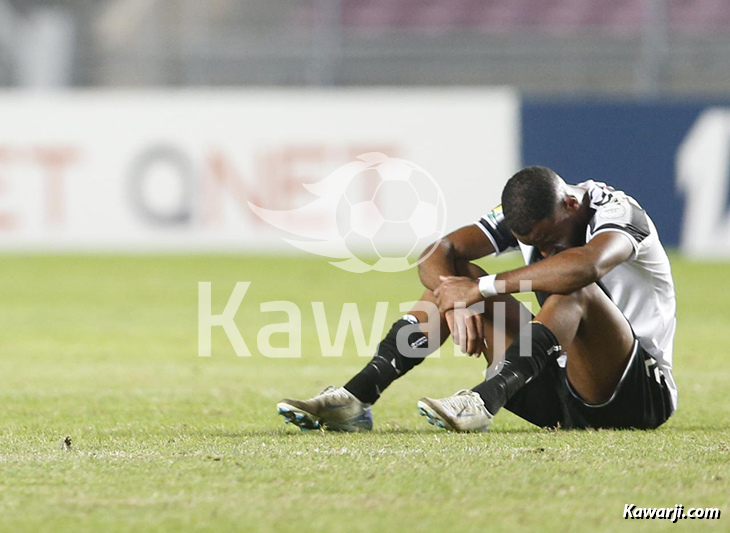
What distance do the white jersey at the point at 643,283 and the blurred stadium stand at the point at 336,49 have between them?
532 inches

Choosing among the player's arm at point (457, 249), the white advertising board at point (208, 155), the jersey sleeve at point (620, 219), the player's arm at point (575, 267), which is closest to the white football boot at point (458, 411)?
the player's arm at point (575, 267)

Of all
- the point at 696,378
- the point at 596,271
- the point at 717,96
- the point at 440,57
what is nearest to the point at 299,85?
the point at 440,57

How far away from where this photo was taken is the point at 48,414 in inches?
239

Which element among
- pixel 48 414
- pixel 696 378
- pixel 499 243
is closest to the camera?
pixel 499 243

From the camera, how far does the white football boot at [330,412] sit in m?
5.29

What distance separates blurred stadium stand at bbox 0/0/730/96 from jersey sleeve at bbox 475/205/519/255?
13.3 metres

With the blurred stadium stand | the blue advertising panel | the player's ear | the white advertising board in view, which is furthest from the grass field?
the blurred stadium stand

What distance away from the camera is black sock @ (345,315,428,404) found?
17.8ft

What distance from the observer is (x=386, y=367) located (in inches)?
214

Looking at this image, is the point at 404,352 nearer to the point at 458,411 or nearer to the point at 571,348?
the point at 458,411

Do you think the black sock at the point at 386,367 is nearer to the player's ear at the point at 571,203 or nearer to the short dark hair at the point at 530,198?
the short dark hair at the point at 530,198

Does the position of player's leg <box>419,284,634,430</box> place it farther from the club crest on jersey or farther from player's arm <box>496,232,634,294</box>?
the club crest on jersey

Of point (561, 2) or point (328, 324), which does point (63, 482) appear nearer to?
point (328, 324)

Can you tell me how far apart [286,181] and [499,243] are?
37.9ft
